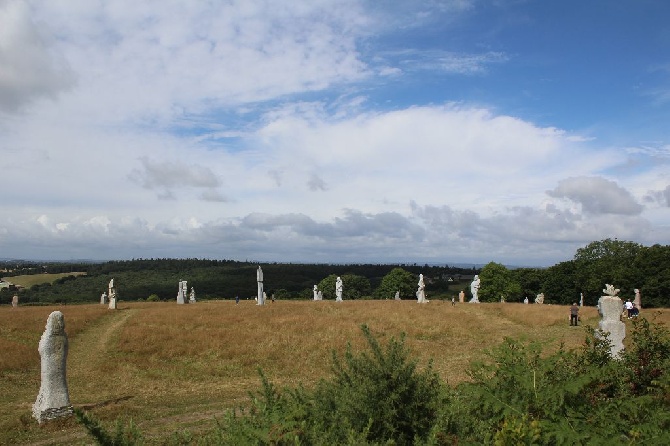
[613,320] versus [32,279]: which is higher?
[613,320]

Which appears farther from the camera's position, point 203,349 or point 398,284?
point 398,284

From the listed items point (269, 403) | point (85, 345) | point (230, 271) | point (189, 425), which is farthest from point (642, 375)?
point (230, 271)

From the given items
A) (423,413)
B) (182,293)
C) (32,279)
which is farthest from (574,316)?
(32,279)

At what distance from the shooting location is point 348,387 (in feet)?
→ 19.9

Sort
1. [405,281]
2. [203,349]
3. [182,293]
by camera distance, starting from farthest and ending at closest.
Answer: [405,281], [182,293], [203,349]

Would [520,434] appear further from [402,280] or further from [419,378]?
[402,280]

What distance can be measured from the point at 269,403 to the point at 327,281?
9269 cm

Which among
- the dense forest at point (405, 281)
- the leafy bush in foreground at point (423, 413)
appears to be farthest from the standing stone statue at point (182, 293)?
the leafy bush in foreground at point (423, 413)

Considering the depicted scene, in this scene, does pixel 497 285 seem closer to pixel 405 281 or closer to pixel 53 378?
pixel 405 281

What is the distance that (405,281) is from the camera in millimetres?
84500

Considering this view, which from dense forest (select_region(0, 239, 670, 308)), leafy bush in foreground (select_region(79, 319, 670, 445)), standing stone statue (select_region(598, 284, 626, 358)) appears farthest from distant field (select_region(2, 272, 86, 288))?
leafy bush in foreground (select_region(79, 319, 670, 445))

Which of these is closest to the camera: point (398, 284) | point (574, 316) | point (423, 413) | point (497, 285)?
point (423, 413)

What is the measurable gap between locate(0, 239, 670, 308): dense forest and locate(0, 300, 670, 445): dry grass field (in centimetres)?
3063

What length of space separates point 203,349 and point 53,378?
29.9 feet
